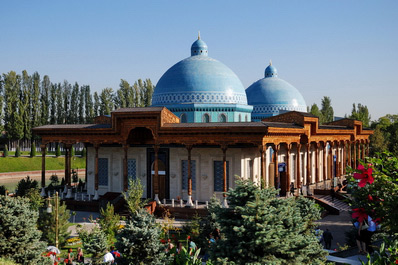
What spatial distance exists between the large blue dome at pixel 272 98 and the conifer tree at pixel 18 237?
35.9 metres

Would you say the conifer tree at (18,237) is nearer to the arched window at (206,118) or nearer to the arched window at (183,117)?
the arched window at (183,117)

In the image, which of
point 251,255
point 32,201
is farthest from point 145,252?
point 32,201

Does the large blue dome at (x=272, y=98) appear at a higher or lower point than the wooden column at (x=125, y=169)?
higher

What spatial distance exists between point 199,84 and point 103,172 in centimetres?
1124

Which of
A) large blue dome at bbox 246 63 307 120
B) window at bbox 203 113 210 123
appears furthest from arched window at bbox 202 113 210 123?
large blue dome at bbox 246 63 307 120

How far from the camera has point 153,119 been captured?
100 ft

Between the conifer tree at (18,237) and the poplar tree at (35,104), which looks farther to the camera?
the poplar tree at (35,104)

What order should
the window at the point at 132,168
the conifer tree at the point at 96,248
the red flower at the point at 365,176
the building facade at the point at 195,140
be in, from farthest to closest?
the window at the point at 132,168, the building facade at the point at 195,140, the conifer tree at the point at 96,248, the red flower at the point at 365,176

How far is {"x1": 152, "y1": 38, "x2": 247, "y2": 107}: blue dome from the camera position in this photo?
3844cm

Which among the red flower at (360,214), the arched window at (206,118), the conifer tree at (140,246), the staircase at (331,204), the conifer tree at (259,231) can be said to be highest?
the arched window at (206,118)

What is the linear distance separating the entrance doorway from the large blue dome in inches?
776

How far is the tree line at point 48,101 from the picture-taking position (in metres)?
71.4

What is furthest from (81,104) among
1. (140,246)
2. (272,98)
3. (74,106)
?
(140,246)

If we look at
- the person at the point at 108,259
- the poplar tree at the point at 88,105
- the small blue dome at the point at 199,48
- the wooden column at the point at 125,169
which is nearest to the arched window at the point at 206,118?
the small blue dome at the point at 199,48
